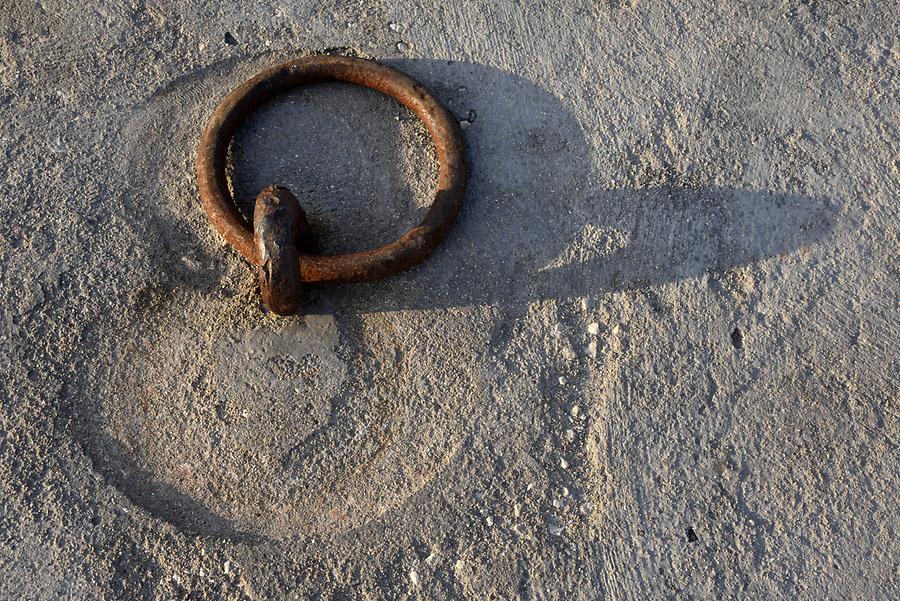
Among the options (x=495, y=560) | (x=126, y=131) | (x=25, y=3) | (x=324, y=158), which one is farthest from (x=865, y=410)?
(x=25, y=3)

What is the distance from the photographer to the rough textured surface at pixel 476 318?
2693 millimetres

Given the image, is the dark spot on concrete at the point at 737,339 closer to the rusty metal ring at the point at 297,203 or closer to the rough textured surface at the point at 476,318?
the rough textured surface at the point at 476,318

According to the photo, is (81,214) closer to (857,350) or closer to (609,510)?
(609,510)

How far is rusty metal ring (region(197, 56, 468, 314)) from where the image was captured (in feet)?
8.44

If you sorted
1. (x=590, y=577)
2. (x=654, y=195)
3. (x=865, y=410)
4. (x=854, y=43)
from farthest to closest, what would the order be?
(x=854, y=43)
(x=654, y=195)
(x=865, y=410)
(x=590, y=577)

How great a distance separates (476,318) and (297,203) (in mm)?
812

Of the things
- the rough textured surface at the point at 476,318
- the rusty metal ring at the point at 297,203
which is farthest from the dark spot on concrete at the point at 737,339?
the rusty metal ring at the point at 297,203

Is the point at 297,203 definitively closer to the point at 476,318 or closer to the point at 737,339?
the point at 476,318

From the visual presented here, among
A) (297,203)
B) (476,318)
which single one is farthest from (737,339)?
(297,203)

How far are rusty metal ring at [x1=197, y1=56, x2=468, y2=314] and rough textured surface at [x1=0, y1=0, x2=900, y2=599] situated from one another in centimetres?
15

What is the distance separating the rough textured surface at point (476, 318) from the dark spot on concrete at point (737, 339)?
0.02 m

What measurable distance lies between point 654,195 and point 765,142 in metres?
0.55

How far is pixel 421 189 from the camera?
3105 mm

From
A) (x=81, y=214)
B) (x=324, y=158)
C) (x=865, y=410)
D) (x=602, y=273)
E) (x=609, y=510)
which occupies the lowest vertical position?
(x=865, y=410)
